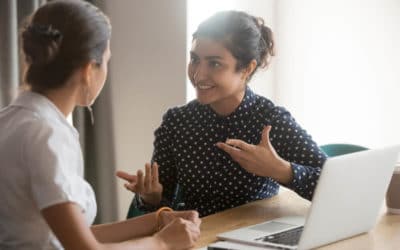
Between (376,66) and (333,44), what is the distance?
A: 23 centimetres

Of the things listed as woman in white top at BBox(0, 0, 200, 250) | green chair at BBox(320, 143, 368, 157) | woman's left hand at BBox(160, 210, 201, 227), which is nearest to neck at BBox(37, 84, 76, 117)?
woman in white top at BBox(0, 0, 200, 250)

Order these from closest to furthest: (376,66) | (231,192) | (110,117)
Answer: (231,192)
(376,66)
(110,117)

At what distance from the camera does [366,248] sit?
1.78m

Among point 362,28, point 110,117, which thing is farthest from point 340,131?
point 110,117

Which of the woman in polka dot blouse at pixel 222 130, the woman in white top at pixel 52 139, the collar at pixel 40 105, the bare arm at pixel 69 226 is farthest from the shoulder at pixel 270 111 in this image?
the bare arm at pixel 69 226

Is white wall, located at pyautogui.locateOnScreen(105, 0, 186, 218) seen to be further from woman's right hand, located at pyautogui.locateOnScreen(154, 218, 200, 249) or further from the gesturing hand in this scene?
woman's right hand, located at pyautogui.locateOnScreen(154, 218, 200, 249)

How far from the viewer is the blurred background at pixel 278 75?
3.13 meters

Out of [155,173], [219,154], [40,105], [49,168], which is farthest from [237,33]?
[49,168]

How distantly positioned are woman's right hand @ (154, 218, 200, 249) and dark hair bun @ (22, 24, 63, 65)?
481mm

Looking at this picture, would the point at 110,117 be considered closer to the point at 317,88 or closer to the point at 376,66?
the point at 317,88

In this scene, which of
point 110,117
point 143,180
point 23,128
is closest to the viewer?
point 23,128

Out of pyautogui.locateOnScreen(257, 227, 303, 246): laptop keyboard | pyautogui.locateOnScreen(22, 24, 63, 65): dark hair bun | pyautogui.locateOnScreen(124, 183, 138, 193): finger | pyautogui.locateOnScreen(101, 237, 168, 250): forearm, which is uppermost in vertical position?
pyautogui.locateOnScreen(22, 24, 63, 65): dark hair bun

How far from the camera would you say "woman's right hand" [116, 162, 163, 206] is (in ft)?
7.00

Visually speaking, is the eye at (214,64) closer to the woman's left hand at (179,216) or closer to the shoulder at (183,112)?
the shoulder at (183,112)
